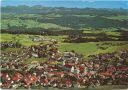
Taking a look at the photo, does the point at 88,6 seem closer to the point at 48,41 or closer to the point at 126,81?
the point at 48,41

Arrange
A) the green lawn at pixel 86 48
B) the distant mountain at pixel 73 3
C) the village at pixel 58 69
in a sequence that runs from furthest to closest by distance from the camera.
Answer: the distant mountain at pixel 73 3 < the green lawn at pixel 86 48 < the village at pixel 58 69

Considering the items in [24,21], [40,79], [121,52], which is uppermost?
[24,21]

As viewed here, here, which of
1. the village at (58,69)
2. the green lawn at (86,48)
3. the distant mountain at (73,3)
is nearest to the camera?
the village at (58,69)

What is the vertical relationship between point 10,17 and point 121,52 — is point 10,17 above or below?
above

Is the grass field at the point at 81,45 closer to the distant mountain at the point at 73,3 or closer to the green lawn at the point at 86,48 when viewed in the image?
the green lawn at the point at 86,48

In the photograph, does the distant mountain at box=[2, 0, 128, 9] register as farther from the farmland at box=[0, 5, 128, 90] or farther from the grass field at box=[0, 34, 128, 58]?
the grass field at box=[0, 34, 128, 58]

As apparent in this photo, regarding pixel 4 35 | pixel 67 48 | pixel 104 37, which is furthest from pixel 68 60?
pixel 4 35

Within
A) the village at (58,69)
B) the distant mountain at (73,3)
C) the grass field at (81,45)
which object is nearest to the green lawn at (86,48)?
the grass field at (81,45)

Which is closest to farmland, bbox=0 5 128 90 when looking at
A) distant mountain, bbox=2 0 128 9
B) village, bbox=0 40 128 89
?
village, bbox=0 40 128 89
